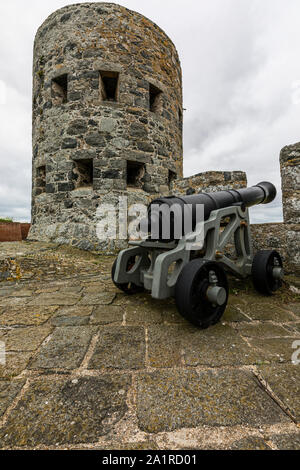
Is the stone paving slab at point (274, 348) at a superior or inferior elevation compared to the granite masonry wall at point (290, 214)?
inferior

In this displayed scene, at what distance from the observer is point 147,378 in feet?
4.03

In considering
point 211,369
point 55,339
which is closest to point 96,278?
point 55,339

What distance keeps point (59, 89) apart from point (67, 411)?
7.63 m

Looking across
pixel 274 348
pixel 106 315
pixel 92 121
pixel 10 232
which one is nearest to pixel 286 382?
pixel 274 348

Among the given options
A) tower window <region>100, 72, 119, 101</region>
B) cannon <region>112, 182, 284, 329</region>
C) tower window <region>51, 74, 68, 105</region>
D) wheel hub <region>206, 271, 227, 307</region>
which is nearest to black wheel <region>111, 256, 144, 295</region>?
cannon <region>112, 182, 284, 329</region>

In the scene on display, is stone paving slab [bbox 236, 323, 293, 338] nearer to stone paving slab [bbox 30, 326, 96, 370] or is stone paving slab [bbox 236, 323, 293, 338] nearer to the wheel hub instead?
the wheel hub

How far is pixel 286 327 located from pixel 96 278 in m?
2.69

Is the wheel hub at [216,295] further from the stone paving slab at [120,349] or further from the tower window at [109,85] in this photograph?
the tower window at [109,85]

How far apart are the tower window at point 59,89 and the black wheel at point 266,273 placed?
6.64 meters

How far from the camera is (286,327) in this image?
1854 mm

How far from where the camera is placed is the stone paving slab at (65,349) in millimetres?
1360

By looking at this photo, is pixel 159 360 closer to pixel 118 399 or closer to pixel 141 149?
pixel 118 399

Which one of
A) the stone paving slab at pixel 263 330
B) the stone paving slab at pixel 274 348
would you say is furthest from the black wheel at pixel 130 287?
the stone paving slab at pixel 274 348

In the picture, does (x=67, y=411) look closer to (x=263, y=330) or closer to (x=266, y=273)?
(x=263, y=330)
